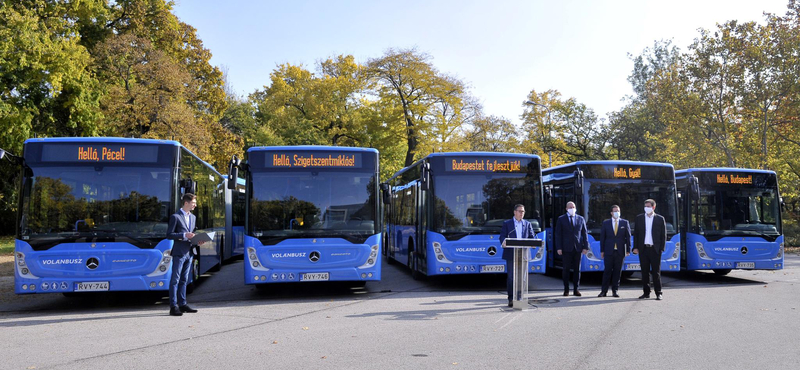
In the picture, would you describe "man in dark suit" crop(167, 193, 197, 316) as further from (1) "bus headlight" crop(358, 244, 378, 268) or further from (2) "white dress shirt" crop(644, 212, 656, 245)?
(2) "white dress shirt" crop(644, 212, 656, 245)

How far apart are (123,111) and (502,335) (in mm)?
26115

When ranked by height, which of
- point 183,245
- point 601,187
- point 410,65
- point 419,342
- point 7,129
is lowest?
point 419,342

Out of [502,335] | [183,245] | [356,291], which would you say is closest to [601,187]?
[356,291]

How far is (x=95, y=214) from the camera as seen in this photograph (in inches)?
410

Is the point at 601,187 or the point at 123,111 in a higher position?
the point at 123,111

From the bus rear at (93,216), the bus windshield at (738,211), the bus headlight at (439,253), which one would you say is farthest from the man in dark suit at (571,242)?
the bus rear at (93,216)

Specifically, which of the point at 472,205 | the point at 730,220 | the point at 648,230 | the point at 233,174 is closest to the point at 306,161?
the point at 233,174

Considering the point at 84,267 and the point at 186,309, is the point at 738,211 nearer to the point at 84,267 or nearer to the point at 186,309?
the point at 186,309

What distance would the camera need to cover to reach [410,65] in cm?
3991

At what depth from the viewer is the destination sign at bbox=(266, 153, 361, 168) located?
12.1 m

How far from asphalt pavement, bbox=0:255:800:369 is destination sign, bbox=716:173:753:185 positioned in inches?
112

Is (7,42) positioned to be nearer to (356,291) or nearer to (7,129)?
(7,129)

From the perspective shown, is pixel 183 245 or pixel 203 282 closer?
pixel 183 245

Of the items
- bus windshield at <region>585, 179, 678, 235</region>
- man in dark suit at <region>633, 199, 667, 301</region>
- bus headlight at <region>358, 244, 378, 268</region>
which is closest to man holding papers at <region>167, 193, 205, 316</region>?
bus headlight at <region>358, 244, 378, 268</region>
